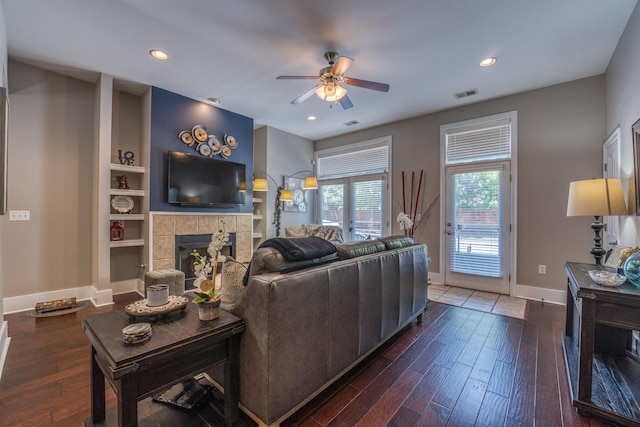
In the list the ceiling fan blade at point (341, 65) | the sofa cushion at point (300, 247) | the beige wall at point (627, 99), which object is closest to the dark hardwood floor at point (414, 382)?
the sofa cushion at point (300, 247)

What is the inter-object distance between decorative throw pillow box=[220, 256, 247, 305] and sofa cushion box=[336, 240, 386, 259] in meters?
0.70

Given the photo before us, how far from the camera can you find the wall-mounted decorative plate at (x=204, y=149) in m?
4.36

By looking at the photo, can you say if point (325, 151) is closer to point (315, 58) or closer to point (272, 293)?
point (315, 58)

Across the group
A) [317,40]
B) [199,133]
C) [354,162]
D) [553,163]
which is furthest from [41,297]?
[553,163]

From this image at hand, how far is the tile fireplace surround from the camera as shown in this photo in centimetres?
386

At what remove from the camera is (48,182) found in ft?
11.5

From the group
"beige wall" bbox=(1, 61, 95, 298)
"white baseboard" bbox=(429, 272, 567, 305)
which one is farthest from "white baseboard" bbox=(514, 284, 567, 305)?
"beige wall" bbox=(1, 61, 95, 298)

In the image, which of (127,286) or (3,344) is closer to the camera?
(3,344)

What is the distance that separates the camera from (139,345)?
1149mm

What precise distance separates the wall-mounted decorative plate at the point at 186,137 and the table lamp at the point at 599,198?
15.4ft

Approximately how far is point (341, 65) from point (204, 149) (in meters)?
2.76

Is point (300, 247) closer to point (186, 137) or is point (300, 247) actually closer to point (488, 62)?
point (488, 62)

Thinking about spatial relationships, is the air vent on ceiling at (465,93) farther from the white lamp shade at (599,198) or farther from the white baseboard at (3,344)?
the white baseboard at (3,344)

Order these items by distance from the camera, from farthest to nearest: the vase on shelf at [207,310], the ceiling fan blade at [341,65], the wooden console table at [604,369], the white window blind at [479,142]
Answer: the white window blind at [479,142]
the ceiling fan blade at [341,65]
the wooden console table at [604,369]
the vase on shelf at [207,310]
